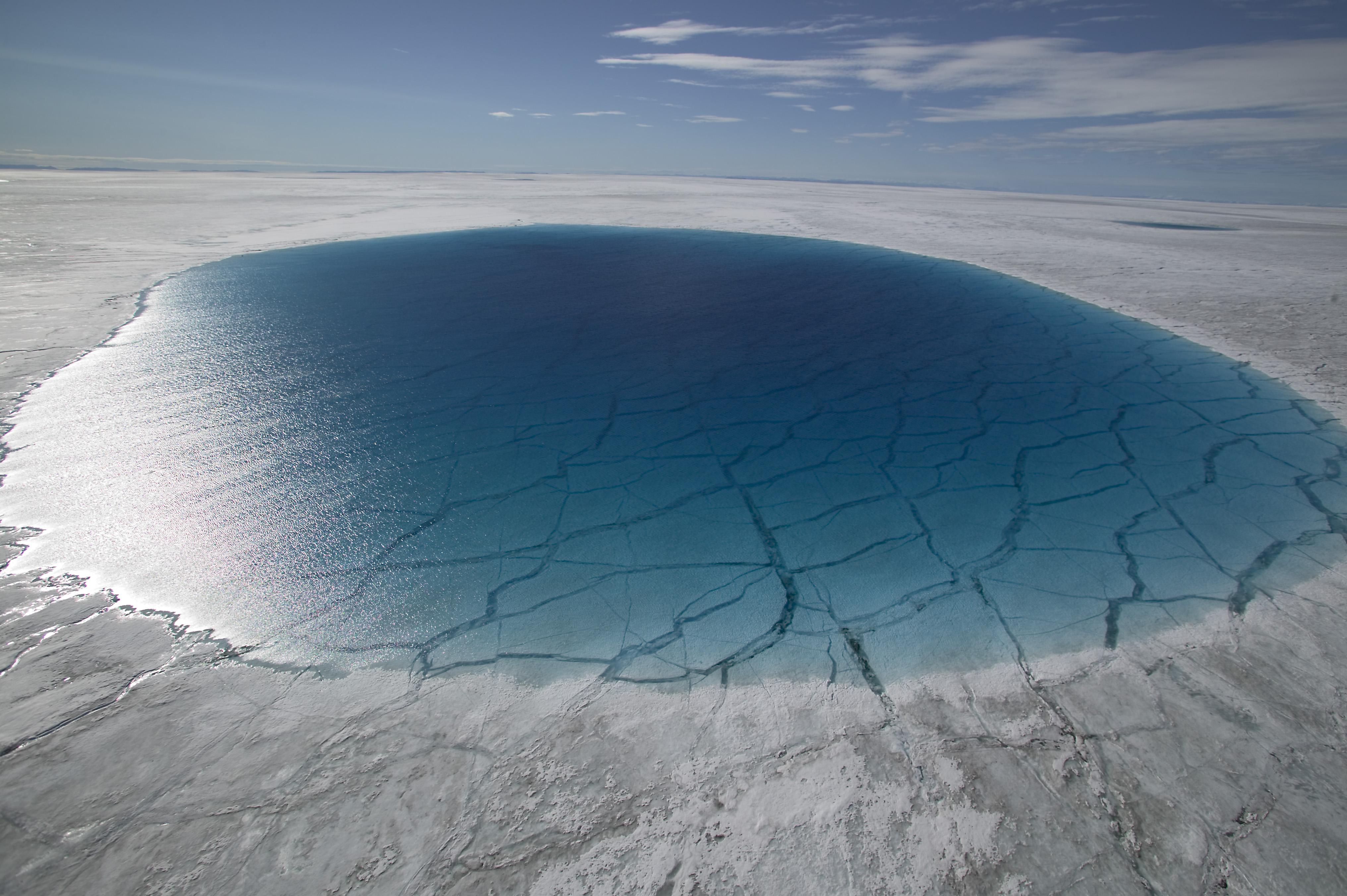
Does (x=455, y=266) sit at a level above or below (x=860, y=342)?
above

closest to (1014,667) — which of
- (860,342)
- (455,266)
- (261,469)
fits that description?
(261,469)

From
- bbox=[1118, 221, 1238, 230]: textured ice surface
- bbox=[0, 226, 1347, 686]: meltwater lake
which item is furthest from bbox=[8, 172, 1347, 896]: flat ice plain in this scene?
bbox=[1118, 221, 1238, 230]: textured ice surface

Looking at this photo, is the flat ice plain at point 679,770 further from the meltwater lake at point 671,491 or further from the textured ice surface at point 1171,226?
the textured ice surface at point 1171,226

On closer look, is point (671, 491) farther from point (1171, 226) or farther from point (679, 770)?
point (1171, 226)

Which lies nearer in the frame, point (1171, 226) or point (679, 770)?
point (679, 770)

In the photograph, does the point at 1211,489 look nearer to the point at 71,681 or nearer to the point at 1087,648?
the point at 1087,648

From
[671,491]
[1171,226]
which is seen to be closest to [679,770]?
[671,491]
